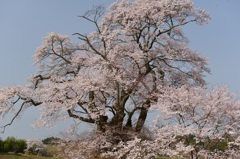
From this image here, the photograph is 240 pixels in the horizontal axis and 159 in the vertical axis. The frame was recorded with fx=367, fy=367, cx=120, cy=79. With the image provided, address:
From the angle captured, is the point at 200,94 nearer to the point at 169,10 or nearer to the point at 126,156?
the point at 126,156

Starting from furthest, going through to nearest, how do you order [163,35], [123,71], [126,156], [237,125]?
[163,35] → [123,71] → [126,156] → [237,125]

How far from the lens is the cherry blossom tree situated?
44.5 feet

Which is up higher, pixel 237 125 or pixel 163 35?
pixel 163 35

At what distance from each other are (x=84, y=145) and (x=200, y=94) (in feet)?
17.1

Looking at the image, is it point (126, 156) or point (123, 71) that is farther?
point (123, 71)

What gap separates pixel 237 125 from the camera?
488 inches

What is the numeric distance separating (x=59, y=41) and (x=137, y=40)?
13.2 feet

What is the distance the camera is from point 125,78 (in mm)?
16328

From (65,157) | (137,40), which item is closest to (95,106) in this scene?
(65,157)

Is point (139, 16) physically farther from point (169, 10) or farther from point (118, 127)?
point (118, 127)

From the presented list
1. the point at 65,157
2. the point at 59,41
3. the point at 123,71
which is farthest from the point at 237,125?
the point at 59,41

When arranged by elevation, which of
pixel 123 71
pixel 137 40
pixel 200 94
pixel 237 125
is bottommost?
pixel 237 125

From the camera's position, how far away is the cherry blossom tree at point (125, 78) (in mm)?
13578

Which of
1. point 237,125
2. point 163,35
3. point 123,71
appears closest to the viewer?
point 237,125
